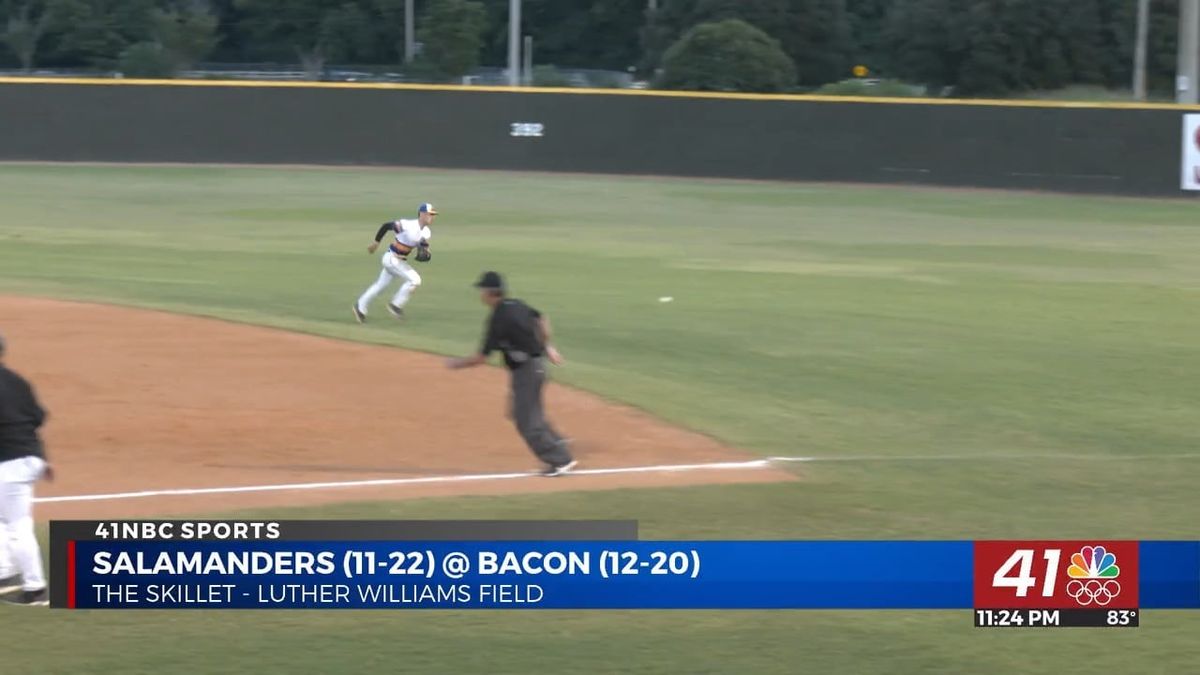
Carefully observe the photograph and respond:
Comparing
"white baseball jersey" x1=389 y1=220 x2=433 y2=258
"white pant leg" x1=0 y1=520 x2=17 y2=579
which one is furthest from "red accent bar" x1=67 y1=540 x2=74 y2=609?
"white baseball jersey" x1=389 y1=220 x2=433 y2=258

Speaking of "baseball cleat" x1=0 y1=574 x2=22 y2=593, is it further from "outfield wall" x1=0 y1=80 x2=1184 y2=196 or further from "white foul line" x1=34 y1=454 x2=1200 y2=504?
"outfield wall" x1=0 y1=80 x2=1184 y2=196

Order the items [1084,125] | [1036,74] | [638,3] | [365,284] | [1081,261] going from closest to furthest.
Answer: [365,284]
[1081,261]
[1084,125]
[1036,74]
[638,3]

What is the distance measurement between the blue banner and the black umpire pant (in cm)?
440

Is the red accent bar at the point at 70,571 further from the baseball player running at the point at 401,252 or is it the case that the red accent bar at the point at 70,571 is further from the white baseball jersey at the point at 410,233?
the white baseball jersey at the point at 410,233

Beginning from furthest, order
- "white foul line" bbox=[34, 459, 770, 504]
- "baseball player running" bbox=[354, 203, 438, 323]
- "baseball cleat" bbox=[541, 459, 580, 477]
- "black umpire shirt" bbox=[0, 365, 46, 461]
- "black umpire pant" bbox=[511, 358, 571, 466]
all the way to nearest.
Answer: "baseball player running" bbox=[354, 203, 438, 323] → "baseball cleat" bbox=[541, 459, 580, 477] → "black umpire pant" bbox=[511, 358, 571, 466] → "white foul line" bbox=[34, 459, 770, 504] → "black umpire shirt" bbox=[0, 365, 46, 461]

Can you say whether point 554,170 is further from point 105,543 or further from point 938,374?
point 105,543

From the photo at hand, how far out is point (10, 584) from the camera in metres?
9.90

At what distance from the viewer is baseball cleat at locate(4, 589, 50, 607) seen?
31.7 ft

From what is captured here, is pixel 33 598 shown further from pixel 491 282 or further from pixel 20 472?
pixel 491 282

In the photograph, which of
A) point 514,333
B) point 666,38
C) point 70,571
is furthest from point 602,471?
point 666,38

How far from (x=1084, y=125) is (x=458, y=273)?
736 inches

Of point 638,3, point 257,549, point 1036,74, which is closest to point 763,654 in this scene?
point 257,549

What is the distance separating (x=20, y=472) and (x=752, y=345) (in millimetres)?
11944

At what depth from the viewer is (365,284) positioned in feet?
83.9
